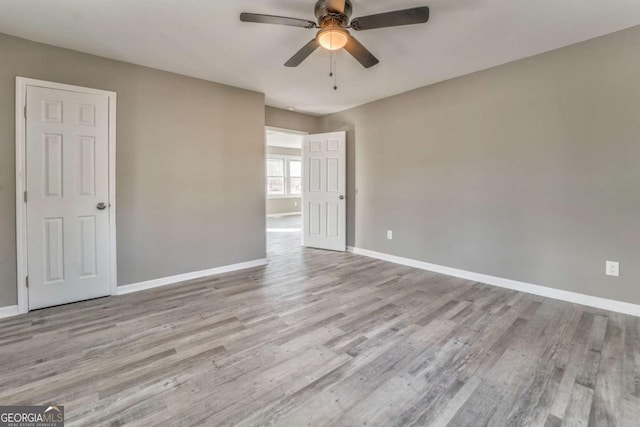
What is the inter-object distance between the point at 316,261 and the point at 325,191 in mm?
1418

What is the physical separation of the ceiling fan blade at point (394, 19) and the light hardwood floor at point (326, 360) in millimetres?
2243

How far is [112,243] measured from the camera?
3.07 metres

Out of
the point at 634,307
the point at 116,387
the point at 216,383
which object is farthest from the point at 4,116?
the point at 634,307

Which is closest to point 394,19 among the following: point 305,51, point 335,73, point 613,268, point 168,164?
point 305,51

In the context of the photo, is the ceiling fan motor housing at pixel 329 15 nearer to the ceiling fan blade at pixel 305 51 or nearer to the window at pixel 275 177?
the ceiling fan blade at pixel 305 51

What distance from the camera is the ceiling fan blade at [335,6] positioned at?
1.90 metres

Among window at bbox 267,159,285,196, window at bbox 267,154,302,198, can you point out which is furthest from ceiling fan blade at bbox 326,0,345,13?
window at bbox 267,159,285,196

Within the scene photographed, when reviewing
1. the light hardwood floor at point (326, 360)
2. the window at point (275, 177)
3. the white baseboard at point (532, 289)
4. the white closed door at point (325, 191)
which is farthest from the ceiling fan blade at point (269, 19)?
the window at point (275, 177)

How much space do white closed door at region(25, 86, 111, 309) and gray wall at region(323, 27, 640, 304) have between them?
368 centimetres

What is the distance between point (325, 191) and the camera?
208 inches

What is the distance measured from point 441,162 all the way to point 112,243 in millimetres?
4041

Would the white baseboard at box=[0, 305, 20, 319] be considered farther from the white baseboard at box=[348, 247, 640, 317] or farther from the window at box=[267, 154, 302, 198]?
the window at box=[267, 154, 302, 198]

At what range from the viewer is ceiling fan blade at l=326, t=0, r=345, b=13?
6.23ft

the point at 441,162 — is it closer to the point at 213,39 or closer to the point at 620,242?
the point at 620,242
